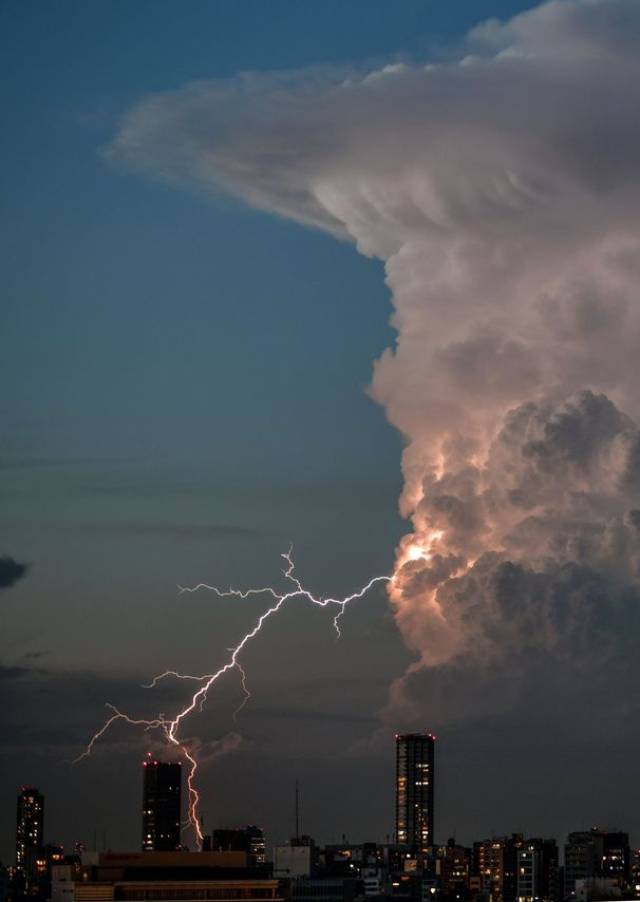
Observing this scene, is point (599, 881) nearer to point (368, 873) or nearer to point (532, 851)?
point (532, 851)

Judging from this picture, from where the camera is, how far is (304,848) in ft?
407

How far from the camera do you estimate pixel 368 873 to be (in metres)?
139

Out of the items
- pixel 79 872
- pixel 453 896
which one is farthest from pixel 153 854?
pixel 453 896

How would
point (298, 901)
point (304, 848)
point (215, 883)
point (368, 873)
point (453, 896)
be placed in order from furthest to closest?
point (453, 896)
point (368, 873)
point (304, 848)
point (298, 901)
point (215, 883)

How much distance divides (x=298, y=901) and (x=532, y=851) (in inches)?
1981

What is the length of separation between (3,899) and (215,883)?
33.2 meters

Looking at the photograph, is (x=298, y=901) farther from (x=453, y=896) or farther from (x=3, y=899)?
(x=453, y=896)

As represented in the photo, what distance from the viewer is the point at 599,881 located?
6161 inches

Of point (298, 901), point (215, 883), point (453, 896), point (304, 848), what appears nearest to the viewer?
point (215, 883)

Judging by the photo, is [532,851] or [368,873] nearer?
[368,873]

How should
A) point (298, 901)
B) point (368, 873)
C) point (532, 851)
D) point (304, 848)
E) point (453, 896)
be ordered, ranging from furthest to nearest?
1. point (532, 851)
2. point (453, 896)
3. point (368, 873)
4. point (304, 848)
5. point (298, 901)

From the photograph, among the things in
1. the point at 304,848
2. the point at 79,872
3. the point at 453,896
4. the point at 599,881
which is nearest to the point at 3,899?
the point at 304,848

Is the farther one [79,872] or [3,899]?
[3,899]

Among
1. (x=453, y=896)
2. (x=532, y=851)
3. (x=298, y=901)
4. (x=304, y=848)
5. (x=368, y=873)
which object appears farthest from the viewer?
(x=532, y=851)
